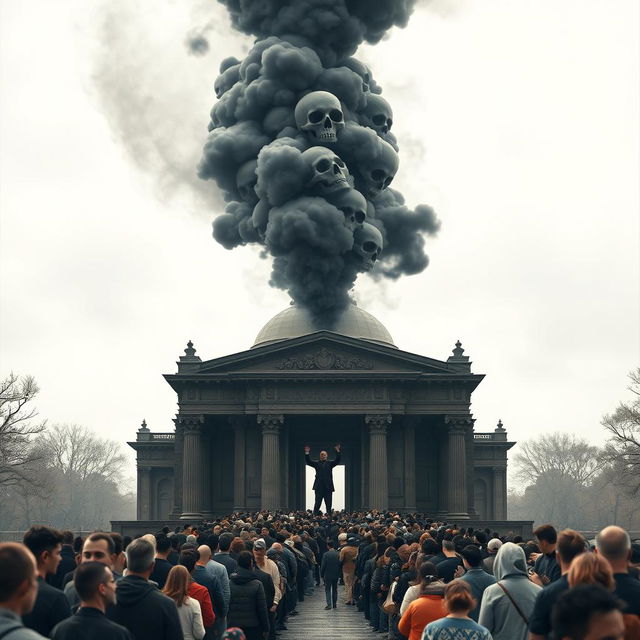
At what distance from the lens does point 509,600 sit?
10828 mm

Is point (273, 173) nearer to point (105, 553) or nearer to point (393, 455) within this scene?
point (393, 455)

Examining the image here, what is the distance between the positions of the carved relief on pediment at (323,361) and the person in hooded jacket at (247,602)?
4532 cm

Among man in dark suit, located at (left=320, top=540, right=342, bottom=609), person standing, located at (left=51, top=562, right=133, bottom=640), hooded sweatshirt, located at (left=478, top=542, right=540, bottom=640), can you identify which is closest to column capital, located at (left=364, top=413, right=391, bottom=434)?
man in dark suit, located at (left=320, top=540, right=342, bottom=609)

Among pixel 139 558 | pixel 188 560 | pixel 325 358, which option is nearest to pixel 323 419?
pixel 325 358

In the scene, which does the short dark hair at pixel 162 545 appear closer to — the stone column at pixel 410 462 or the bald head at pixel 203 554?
the bald head at pixel 203 554

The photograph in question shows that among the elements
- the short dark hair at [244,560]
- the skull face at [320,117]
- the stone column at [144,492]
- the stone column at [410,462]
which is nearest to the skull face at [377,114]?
the skull face at [320,117]

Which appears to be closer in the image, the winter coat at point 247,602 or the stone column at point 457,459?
the winter coat at point 247,602

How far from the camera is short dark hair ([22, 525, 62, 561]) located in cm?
928

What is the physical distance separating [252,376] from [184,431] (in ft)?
17.5

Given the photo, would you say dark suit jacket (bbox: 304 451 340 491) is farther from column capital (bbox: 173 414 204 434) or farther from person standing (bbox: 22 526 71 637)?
person standing (bbox: 22 526 71 637)

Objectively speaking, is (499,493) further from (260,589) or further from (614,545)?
(614,545)

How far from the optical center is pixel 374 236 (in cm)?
6581

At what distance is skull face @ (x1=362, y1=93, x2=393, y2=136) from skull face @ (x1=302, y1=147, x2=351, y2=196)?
7741 mm

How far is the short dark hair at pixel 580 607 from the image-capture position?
6027mm
